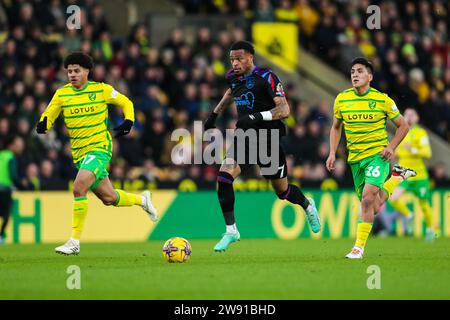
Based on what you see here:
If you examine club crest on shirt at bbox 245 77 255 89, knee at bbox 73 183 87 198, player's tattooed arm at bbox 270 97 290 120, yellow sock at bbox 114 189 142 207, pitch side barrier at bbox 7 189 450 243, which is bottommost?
pitch side barrier at bbox 7 189 450 243

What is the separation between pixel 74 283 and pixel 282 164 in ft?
13.1

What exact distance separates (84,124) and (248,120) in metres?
2.09

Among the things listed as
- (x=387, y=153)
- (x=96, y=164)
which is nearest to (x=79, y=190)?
(x=96, y=164)

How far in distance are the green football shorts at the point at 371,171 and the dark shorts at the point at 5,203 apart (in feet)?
23.4

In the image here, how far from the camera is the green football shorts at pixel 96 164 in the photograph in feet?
44.2

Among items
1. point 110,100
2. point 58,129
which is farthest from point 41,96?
point 110,100

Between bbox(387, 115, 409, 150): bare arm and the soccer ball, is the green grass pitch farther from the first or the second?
bbox(387, 115, 409, 150): bare arm

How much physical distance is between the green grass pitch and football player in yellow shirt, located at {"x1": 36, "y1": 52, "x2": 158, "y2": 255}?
0.81m

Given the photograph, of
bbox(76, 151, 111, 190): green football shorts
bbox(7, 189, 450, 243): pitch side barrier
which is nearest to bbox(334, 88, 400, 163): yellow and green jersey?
bbox(76, 151, 111, 190): green football shorts

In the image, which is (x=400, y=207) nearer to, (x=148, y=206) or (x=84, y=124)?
(x=148, y=206)

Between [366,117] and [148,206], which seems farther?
[148,206]

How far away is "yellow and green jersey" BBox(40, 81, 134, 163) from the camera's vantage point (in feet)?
44.8

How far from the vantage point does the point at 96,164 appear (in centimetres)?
1355

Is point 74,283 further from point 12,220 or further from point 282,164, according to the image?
point 12,220
